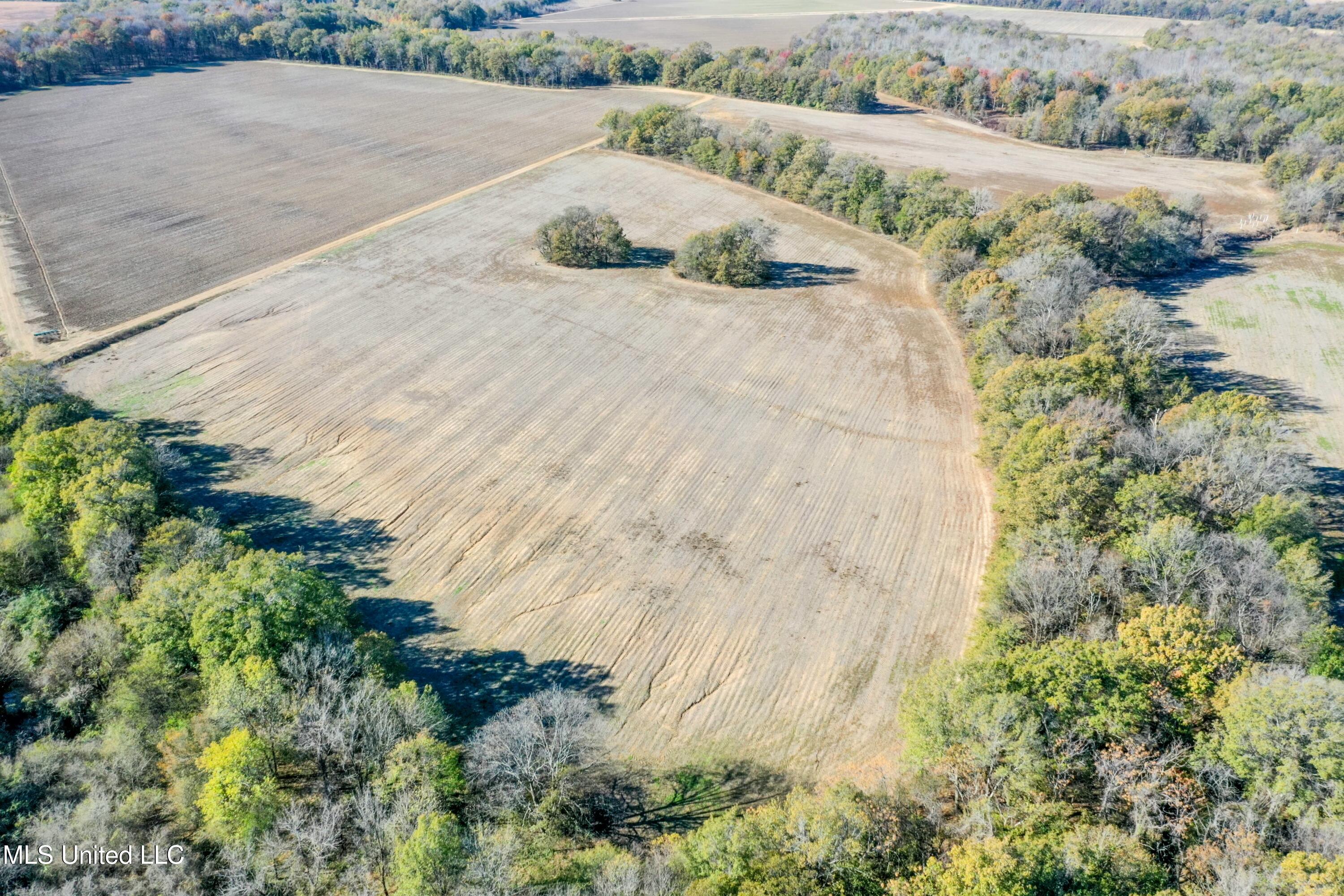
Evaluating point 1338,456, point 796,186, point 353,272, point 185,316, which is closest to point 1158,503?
point 1338,456

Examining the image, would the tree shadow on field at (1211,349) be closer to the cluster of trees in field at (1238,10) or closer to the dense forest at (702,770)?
the dense forest at (702,770)

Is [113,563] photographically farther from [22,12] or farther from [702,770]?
[22,12]

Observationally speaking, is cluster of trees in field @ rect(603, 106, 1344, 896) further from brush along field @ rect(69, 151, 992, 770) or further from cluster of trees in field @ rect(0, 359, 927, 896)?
brush along field @ rect(69, 151, 992, 770)

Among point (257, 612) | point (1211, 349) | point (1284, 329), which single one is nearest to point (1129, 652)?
point (257, 612)

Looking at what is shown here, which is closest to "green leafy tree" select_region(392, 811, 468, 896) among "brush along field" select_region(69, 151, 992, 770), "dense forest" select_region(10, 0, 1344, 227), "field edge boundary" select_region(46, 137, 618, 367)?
"brush along field" select_region(69, 151, 992, 770)

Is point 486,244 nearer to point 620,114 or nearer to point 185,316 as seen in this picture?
point 185,316

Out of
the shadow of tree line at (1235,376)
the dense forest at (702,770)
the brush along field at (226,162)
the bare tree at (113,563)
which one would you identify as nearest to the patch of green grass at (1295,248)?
the shadow of tree line at (1235,376)

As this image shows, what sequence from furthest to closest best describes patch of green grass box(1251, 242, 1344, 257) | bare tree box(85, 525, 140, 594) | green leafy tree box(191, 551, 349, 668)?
patch of green grass box(1251, 242, 1344, 257), bare tree box(85, 525, 140, 594), green leafy tree box(191, 551, 349, 668)
